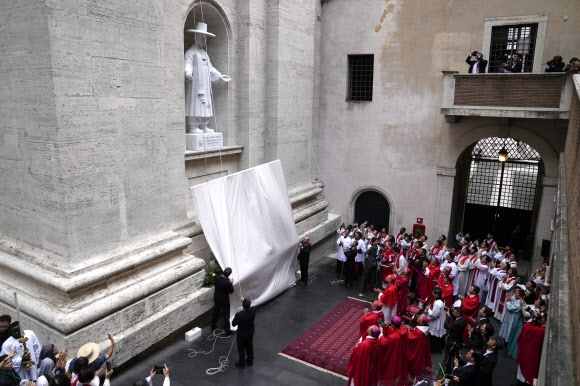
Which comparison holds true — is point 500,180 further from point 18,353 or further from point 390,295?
point 18,353

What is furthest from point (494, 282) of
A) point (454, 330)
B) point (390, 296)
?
point (454, 330)

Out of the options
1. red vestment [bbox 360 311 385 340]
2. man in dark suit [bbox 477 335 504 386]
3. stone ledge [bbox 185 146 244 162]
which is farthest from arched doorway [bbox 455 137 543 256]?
man in dark suit [bbox 477 335 504 386]

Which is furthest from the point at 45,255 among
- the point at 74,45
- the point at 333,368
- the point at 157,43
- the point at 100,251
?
the point at 333,368

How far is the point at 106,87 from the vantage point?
8.11 m

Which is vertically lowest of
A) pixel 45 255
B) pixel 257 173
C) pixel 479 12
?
pixel 45 255

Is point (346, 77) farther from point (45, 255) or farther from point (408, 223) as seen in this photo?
point (45, 255)

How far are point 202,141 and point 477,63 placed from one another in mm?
7763

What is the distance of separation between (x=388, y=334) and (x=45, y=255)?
613 cm

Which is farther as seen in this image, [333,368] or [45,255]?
[333,368]

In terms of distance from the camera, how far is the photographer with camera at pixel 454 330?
8336mm

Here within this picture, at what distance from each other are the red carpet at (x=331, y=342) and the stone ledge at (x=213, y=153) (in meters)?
4.76

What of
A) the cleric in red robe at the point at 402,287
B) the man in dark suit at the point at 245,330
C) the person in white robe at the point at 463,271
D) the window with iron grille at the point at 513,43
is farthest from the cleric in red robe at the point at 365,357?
the window with iron grille at the point at 513,43

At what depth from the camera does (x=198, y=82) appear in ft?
36.9

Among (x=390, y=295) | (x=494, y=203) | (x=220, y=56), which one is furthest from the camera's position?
(x=494, y=203)
